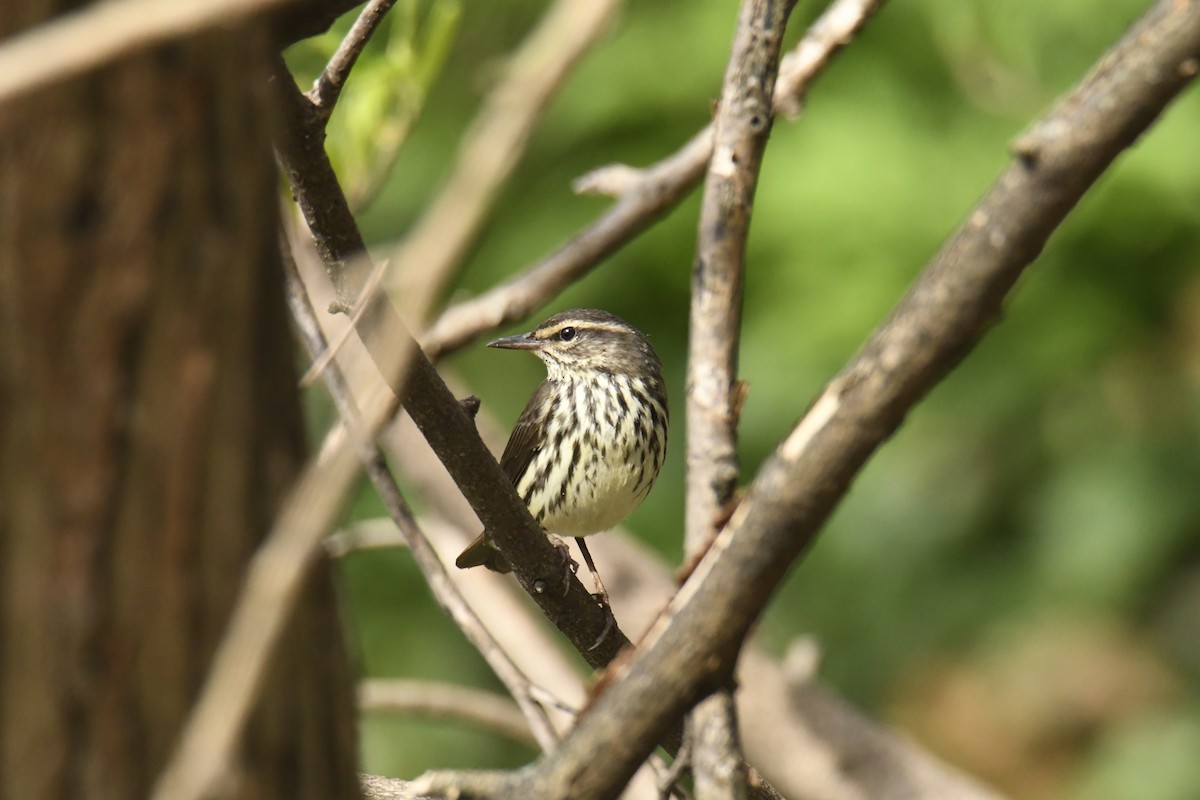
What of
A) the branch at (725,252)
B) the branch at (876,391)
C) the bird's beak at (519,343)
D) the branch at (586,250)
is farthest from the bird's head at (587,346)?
the branch at (876,391)

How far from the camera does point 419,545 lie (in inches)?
104

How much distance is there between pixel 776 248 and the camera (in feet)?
20.7

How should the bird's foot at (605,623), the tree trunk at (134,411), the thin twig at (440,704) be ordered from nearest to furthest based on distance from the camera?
the tree trunk at (134,411) < the bird's foot at (605,623) < the thin twig at (440,704)

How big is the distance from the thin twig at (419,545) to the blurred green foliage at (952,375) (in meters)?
3.55

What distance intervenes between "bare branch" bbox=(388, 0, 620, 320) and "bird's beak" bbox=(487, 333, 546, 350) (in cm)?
358

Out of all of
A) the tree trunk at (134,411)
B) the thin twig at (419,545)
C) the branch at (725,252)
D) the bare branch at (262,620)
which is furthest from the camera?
the branch at (725,252)

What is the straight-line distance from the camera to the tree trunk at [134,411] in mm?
1381

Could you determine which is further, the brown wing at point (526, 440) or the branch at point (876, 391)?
the brown wing at point (526, 440)

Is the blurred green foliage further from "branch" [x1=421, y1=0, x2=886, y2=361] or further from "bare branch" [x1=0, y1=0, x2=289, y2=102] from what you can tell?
"bare branch" [x1=0, y1=0, x2=289, y2=102]

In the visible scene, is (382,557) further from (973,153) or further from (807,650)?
(973,153)

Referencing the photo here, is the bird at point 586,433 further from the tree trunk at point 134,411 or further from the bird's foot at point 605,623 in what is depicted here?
the tree trunk at point 134,411

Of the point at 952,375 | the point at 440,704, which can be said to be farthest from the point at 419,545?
the point at 952,375

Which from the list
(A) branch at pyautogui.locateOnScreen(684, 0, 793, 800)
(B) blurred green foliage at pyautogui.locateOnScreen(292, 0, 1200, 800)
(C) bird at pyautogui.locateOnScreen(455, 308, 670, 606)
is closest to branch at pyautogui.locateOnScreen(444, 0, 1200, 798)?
(A) branch at pyautogui.locateOnScreen(684, 0, 793, 800)

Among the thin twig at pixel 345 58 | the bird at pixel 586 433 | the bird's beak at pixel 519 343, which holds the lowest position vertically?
the bird at pixel 586 433
